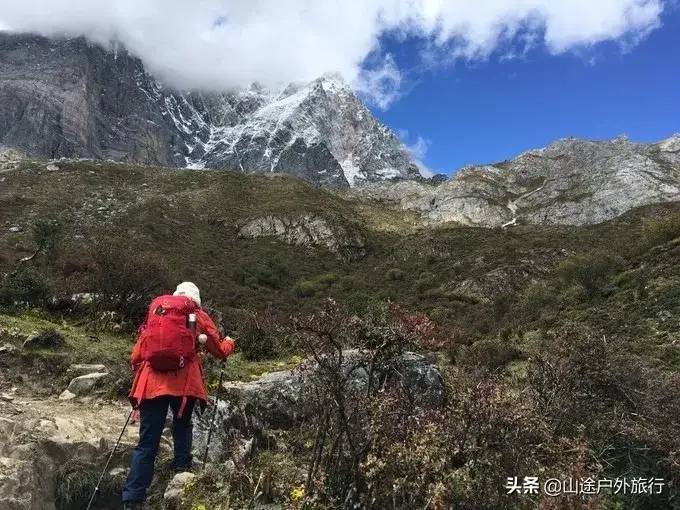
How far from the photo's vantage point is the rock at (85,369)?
27.5 ft

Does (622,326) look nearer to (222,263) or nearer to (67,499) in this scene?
(67,499)

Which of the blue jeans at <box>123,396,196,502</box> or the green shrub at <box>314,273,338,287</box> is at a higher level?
the green shrub at <box>314,273,338,287</box>

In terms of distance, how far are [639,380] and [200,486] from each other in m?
4.93

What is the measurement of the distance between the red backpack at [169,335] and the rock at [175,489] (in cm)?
100

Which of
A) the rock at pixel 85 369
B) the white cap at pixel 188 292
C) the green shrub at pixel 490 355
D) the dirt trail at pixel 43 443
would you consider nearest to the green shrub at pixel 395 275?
the green shrub at pixel 490 355

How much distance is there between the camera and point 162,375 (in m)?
4.89

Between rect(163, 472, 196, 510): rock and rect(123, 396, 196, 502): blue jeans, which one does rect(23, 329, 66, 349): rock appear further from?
rect(163, 472, 196, 510): rock

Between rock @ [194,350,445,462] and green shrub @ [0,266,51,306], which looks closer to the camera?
rock @ [194,350,445,462]

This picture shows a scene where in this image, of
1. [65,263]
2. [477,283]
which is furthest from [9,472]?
[477,283]

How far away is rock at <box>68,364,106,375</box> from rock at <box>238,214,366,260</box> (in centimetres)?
4203

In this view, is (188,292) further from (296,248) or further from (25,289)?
(296,248)

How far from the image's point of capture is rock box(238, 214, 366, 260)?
51906 mm

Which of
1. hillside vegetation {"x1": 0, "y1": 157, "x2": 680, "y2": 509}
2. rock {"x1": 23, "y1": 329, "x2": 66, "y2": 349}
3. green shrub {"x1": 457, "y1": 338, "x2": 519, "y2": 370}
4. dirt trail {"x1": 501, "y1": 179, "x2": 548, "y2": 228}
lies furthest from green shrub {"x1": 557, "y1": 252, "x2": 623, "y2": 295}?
dirt trail {"x1": 501, "y1": 179, "x2": 548, "y2": 228}

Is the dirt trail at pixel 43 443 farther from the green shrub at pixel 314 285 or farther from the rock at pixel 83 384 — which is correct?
the green shrub at pixel 314 285
